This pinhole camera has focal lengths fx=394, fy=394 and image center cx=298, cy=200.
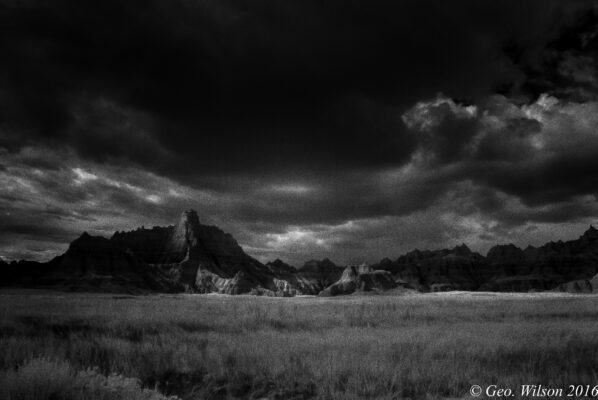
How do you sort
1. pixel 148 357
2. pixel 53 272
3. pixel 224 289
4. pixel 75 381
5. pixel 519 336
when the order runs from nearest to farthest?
pixel 75 381 < pixel 148 357 < pixel 519 336 < pixel 53 272 < pixel 224 289

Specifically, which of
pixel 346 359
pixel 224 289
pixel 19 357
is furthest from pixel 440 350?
pixel 224 289

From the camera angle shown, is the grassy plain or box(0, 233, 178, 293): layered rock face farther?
box(0, 233, 178, 293): layered rock face

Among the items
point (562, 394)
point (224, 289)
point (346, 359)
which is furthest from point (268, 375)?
point (224, 289)

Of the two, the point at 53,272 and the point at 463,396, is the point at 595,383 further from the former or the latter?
the point at 53,272

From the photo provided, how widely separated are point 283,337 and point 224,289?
193111 millimetres

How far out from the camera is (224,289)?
652 feet

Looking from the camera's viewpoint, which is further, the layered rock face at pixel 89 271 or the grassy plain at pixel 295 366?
the layered rock face at pixel 89 271

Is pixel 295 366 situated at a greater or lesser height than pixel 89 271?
greater

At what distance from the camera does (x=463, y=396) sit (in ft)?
24.6

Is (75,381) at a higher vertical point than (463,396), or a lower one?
higher

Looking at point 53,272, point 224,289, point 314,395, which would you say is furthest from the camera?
point 224,289

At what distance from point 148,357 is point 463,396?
7.55m

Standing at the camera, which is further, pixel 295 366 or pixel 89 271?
pixel 89 271

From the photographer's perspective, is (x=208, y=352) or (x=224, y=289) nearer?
(x=208, y=352)
